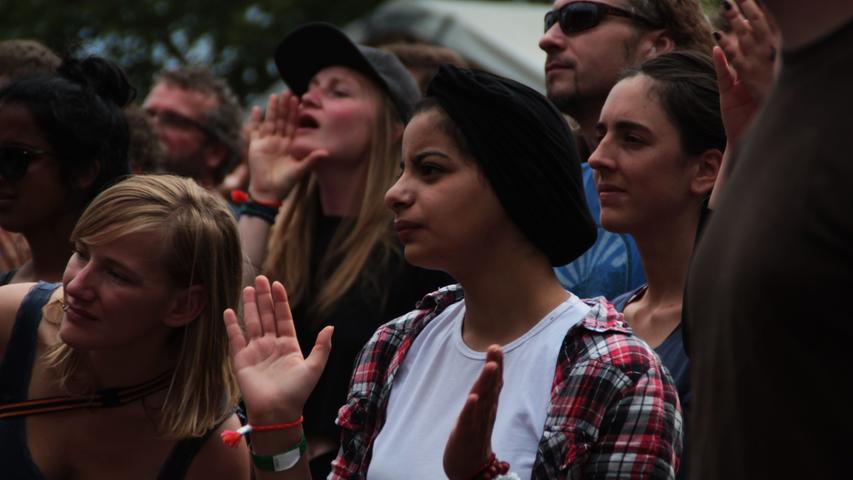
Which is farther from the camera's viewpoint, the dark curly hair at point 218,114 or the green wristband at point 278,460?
the dark curly hair at point 218,114

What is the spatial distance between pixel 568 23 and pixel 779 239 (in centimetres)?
299

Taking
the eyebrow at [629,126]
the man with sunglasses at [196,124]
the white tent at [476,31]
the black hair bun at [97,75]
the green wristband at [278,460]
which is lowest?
the white tent at [476,31]

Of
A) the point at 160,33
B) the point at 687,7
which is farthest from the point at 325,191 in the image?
the point at 160,33

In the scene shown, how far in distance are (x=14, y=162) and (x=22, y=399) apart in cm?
102

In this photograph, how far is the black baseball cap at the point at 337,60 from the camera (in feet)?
15.6

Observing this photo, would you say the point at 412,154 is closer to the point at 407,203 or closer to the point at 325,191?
the point at 407,203

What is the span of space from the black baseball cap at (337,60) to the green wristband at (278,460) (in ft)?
6.82

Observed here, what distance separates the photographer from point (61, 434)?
328 cm

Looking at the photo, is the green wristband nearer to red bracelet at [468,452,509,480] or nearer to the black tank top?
the black tank top

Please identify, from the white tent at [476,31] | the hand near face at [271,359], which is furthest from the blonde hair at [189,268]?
the white tent at [476,31]

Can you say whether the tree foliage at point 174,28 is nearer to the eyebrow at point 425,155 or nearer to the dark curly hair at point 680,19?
the dark curly hair at point 680,19

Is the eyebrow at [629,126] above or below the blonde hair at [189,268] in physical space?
above

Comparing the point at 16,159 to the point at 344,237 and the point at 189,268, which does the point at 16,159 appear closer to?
the point at 189,268

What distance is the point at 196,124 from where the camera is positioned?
6.29m
